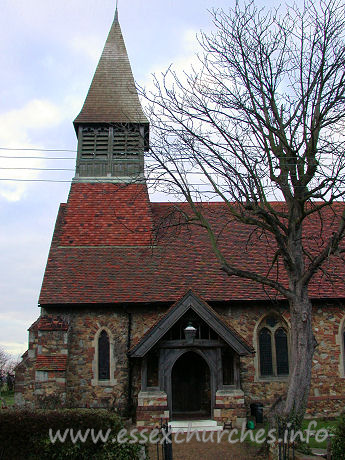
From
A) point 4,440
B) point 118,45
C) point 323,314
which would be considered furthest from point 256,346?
point 118,45

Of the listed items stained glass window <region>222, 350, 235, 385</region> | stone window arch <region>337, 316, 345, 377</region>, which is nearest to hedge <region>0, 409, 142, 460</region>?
stained glass window <region>222, 350, 235, 385</region>

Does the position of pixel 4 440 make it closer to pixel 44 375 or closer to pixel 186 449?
pixel 186 449

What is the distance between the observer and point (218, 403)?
571 inches

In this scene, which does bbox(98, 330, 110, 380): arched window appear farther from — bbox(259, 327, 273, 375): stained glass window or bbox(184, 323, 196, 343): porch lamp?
bbox(259, 327, 273, 375): stained glass window

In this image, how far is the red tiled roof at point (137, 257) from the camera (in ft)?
55.1

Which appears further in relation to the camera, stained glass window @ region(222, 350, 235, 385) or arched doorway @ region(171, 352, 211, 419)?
arched doorway @ region(171, 352, 211, 419)

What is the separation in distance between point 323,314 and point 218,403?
5080 millimetres

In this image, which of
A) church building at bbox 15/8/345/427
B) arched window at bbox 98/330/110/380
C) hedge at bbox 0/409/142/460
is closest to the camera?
hedge at bbox 0/409/142/460

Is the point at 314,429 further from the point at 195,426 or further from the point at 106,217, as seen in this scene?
the point at 106,217

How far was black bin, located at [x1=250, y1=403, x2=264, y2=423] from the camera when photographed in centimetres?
1515

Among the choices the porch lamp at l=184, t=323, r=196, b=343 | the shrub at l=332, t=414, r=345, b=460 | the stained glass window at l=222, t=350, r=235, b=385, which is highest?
the porch lamp at l=184, t=323, r=196, b=343

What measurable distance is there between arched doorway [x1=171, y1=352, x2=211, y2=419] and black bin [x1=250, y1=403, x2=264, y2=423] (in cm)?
151

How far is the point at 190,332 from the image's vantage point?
14.6m

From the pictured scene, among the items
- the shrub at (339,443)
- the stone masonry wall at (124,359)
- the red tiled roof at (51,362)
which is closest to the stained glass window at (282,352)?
the stone masonry wall at (124,359)
